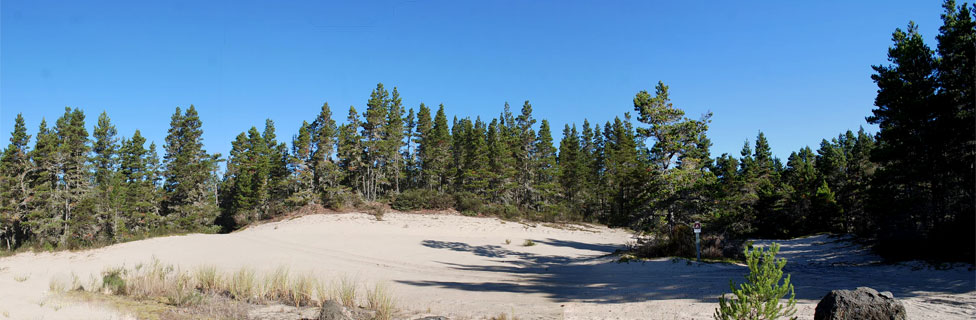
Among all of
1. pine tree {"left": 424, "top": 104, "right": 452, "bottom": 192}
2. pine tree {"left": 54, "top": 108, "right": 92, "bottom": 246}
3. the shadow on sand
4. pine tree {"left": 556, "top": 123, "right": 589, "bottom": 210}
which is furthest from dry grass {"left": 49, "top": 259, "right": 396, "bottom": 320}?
pine tree {"left": 556, "top": 123, "right": 589, "bottom": 210}

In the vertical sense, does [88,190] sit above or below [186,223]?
above

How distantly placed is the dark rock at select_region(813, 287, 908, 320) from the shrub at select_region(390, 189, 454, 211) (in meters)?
35.3

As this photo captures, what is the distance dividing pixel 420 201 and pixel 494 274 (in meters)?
25.9

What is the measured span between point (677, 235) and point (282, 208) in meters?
34.3

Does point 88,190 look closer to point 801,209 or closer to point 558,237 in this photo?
point 558,237

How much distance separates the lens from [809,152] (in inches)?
2699

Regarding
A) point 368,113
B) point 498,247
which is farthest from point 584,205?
point 498,247

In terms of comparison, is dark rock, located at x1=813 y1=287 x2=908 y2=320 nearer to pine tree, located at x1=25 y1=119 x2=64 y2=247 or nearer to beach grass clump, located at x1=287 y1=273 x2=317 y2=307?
beach grass clump, located at x1=287 y1=273 x2=317 y2=307

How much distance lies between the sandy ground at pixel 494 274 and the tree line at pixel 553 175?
3.72 meters

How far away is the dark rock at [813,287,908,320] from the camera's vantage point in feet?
17.5

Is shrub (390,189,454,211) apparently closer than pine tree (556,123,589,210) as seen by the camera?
Yes

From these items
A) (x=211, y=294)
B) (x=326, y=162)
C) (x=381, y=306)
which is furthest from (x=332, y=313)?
(x=326, y=162)

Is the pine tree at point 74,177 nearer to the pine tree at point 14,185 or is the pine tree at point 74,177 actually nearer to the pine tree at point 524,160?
the pine tree at point 14,185

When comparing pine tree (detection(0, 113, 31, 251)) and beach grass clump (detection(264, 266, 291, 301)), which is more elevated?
pine tree (detection(0, 113, 31, 251))
